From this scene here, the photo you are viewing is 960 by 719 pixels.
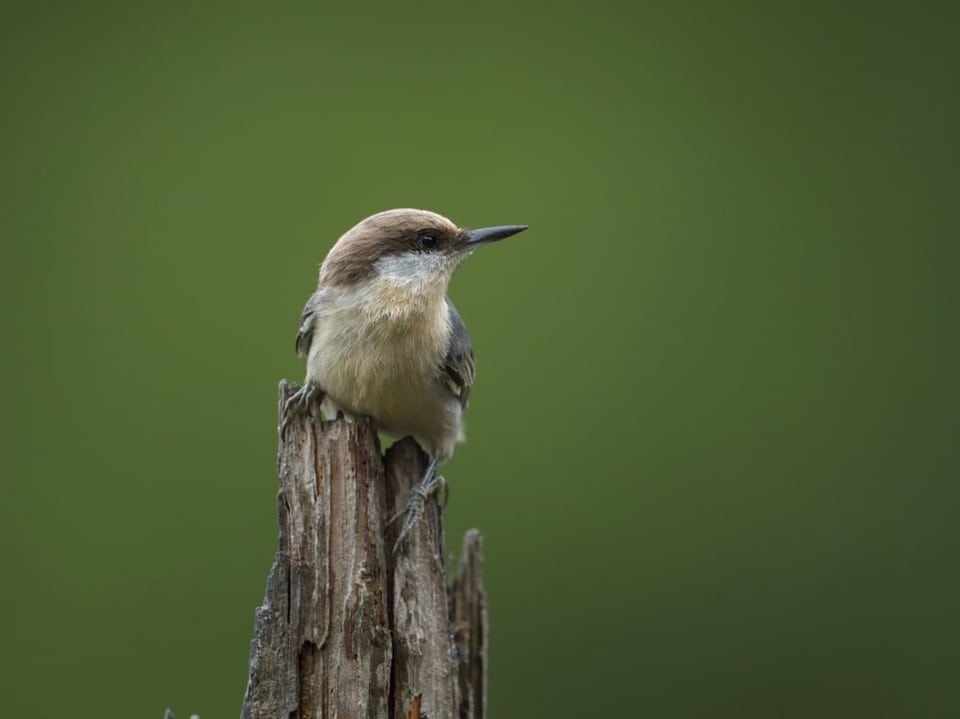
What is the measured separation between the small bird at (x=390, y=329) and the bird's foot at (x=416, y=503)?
1 centimetres

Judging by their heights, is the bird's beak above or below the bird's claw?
above

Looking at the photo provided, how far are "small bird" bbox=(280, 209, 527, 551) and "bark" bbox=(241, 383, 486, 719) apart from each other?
35cm

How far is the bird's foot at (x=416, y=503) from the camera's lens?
3.79m

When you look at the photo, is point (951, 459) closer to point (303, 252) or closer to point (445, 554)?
point (303, 252)

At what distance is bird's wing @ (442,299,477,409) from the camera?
4.46 meters

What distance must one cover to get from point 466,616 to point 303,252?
3.47 m

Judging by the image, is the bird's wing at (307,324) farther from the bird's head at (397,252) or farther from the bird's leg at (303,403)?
the bird's leg at (303,403)

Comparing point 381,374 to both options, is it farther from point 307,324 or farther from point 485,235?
point 485,235

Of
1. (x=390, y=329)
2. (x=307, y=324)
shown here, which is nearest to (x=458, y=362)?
(x=390, y=329)

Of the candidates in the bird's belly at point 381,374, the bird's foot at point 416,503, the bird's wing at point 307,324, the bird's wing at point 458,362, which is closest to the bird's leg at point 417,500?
the bird's foot at point 416,503

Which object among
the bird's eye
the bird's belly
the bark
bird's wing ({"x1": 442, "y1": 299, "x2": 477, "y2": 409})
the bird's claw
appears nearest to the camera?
the bark

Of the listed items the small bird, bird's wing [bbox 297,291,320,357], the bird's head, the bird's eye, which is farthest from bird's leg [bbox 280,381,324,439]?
the bird's eye

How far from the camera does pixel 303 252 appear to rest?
6.96m

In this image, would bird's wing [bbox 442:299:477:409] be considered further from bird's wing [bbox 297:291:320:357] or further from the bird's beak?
bird's wing [bbox 297:291:320:357]
